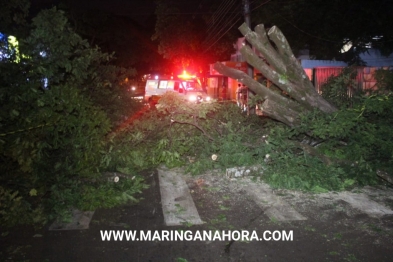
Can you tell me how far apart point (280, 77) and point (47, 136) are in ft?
15.9

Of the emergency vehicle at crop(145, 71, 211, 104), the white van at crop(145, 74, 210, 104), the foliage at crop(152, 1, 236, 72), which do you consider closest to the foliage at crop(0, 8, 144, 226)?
the white van at crop(145, 74, 210, 104)

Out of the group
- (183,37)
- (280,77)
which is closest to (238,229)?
(280,77)

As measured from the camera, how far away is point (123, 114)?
11031mm

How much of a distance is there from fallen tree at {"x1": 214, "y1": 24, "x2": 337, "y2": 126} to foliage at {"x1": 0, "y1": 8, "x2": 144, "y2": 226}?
11.0ft

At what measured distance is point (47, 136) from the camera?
5.63 meters

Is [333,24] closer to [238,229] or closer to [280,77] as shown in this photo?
[280,77]

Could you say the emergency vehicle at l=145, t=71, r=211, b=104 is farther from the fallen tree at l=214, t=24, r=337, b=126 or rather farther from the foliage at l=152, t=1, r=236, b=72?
the fallen tree at l=214, t=24, r=337, b=126

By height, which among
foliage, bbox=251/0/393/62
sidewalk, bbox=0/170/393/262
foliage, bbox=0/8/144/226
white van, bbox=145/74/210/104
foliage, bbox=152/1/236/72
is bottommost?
sidewalk, bbox=0/170/393/262

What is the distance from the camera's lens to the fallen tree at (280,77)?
7418 millimetres

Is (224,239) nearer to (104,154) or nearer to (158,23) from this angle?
(104,154)

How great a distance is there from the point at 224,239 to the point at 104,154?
12.3ft

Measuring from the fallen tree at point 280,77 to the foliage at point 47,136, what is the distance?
336 centimetres

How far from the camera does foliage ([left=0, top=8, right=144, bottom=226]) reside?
17.3 feet

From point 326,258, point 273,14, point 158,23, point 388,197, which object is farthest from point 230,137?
point 158,23
